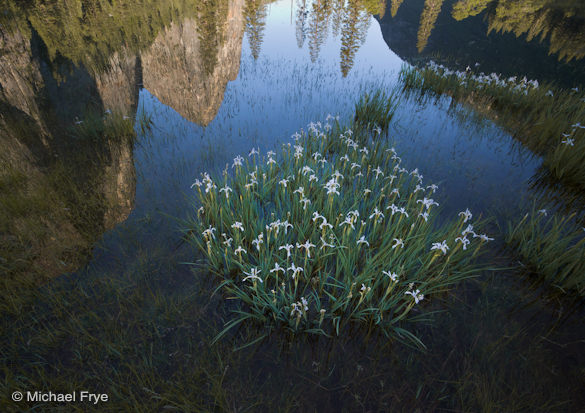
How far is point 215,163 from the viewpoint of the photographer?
7.33 metres

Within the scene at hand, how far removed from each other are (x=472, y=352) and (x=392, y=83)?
14.3m

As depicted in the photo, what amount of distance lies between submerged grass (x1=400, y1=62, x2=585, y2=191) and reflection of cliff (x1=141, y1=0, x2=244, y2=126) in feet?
33.2

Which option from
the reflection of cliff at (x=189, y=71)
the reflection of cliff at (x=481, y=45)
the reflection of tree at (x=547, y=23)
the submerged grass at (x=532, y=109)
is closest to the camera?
the submerged grass at (x=532, y=109)

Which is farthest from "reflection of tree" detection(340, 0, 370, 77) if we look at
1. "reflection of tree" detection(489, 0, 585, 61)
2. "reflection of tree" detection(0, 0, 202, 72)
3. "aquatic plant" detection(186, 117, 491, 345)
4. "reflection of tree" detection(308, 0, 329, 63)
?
"reflection of tree" detection(489, 0, 585, 61)

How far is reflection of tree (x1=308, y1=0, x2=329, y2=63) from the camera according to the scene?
21406 mm

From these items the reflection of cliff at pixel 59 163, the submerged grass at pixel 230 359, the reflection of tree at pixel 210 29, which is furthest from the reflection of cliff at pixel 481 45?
the submerged grass at pixel 230 359

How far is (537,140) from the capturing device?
8727 mm

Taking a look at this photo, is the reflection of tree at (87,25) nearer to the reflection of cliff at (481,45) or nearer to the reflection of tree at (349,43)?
the reflection of tree at (349,43)

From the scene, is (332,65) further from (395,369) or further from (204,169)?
(395,369)

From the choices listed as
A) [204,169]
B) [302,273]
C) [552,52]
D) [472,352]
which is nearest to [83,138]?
[204,169]

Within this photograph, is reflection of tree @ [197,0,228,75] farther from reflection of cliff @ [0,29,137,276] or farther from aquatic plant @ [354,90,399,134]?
aquatic plant @ [354,90,399,134]

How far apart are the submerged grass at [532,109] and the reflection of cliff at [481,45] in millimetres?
8678

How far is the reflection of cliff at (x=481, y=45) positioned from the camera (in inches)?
944

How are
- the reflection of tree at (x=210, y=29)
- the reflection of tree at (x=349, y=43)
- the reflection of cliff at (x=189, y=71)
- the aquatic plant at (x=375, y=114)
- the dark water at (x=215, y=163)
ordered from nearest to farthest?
the dark water at (x=215, y=163) < the aquatic plant at (x=375, y=114) < the reflection of cliff at (x=189, y=71) < the reflection of tree at (x=349, y=43) < the reflection of tree at (x=210, y=29)
